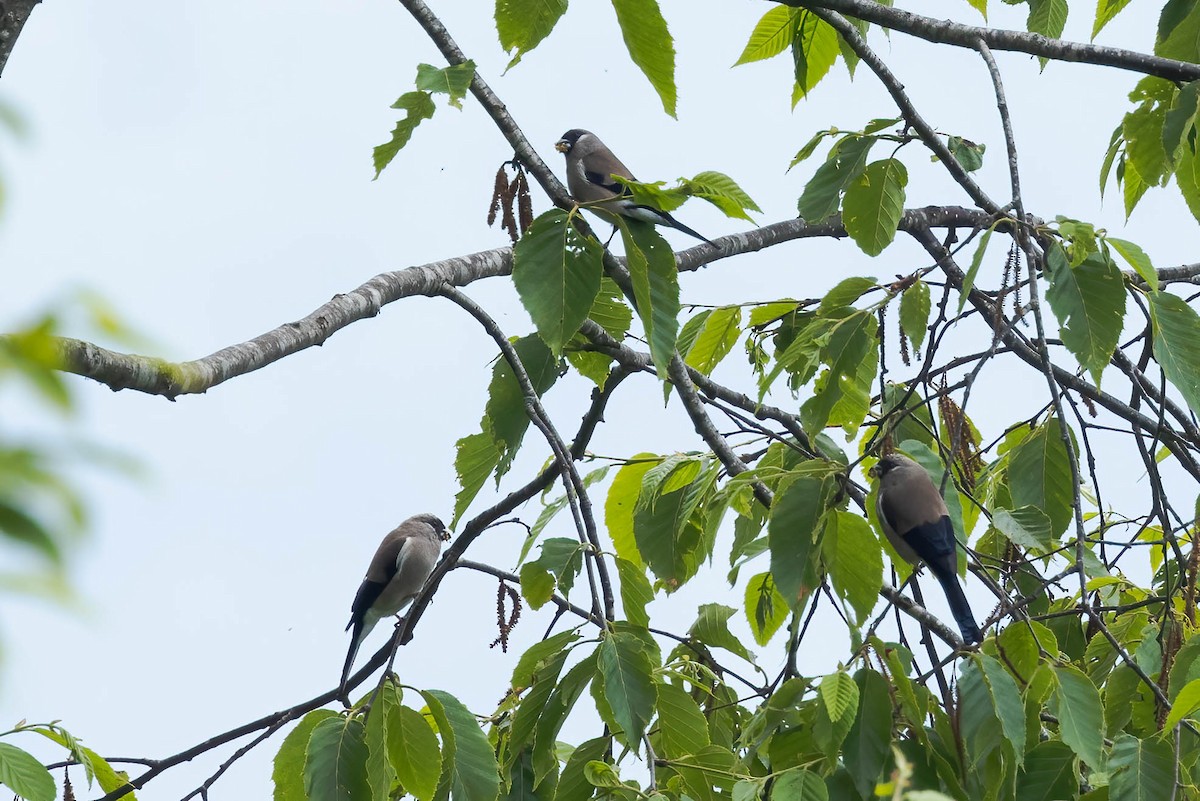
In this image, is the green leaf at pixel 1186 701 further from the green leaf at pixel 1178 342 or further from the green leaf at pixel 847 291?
the green leaf at pixel 847 291

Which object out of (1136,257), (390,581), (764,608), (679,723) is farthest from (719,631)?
(390,581)

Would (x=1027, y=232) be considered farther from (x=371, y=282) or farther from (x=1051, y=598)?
(x=1051, y=598)

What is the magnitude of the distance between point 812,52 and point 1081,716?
8.10ft

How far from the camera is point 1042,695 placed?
272 centimetres

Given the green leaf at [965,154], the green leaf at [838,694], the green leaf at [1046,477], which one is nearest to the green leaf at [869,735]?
the green leaf at [838,694]

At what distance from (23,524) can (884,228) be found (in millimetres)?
3450

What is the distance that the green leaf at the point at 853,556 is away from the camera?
278 cm

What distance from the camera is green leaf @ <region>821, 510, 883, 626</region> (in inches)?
109

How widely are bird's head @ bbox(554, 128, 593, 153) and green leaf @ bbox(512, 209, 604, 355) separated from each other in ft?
18.5

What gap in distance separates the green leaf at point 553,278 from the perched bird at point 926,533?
2.48 meters

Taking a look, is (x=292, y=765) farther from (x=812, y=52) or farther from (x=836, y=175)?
(x=812, y=52)

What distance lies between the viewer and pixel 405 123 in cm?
279

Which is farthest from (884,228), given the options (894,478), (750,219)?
(894,478)

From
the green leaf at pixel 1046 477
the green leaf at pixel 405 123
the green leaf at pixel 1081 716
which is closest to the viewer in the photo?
the green leaf at pixel 1081 716
